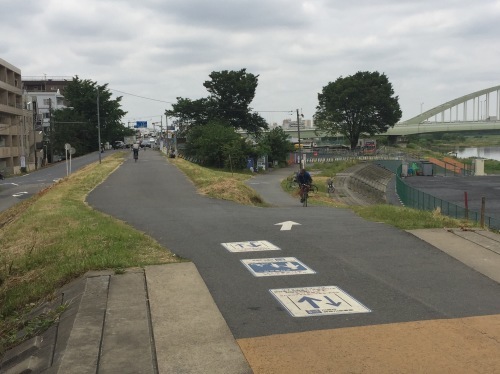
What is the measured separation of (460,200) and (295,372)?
4481 cm

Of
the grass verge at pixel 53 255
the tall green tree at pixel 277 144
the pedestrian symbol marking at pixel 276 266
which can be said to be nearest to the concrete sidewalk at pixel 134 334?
the grass verge at pixel 53 255

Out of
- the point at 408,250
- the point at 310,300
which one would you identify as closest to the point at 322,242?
the point at 408,250

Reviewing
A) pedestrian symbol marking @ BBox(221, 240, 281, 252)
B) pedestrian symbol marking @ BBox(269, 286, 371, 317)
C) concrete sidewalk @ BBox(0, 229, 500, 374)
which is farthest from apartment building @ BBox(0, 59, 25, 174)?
pedestrian symbol marking @ BBox(269, 286, 371, 317)

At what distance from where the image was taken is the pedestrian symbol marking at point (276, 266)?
337 inches

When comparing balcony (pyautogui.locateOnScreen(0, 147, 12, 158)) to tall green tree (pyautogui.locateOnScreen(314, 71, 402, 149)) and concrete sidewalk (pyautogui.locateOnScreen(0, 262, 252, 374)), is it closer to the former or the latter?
tall green tree (pyautogui.locateOnScreen(314, 71, 402, 149))

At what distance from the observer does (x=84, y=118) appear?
92000 millimetres

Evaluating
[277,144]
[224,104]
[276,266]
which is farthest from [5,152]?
[276,266]

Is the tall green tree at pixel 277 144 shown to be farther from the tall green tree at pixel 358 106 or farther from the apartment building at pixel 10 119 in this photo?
the apartment building at pixel 10 119

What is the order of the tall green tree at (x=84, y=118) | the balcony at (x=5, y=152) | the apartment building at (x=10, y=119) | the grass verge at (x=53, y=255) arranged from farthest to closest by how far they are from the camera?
the tall green tree at (x=84, y=118)
the apartment building at (x=10, y=119)
the balcony at (x=5, y=152)
the grass verge at (x=53, y=255)

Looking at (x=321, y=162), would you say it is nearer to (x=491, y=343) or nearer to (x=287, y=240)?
(x=287, y=240)

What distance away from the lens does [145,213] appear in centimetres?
1614

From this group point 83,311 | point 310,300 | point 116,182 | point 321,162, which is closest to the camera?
point 83,311

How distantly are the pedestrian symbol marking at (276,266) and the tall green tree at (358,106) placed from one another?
7611 centimetres

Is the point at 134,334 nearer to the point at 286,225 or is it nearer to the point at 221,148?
the point at 286,225
